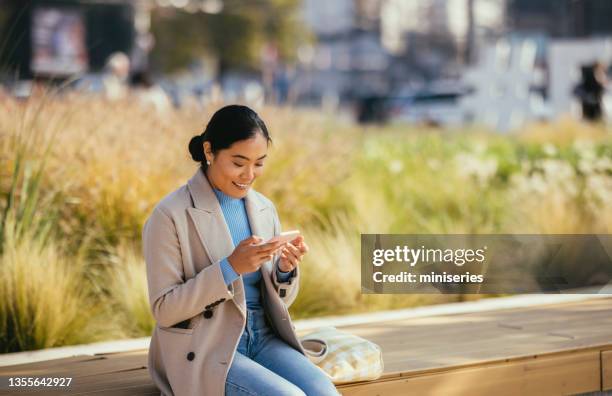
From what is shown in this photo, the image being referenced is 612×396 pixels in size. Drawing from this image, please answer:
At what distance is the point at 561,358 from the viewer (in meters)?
3.78

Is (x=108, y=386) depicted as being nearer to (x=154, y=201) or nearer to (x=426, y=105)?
(x=154, y=201)

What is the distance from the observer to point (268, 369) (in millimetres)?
3115

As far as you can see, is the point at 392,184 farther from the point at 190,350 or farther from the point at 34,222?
the point at 190,350

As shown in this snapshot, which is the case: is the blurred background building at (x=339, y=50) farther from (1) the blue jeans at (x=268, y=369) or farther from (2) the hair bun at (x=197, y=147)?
(1) the blue jeans at (x=268, y=369)

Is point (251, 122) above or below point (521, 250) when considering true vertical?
above

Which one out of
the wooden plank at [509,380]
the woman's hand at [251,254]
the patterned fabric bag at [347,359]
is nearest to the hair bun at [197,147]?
the woman's hand at [251,254]

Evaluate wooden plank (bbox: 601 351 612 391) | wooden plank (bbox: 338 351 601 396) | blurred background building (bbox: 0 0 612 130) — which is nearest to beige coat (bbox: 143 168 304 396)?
wooden plank (bbox: 338 351 601 396)

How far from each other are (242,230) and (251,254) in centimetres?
34

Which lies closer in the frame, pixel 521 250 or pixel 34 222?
pixel 34 222

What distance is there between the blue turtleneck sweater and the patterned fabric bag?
30 cm

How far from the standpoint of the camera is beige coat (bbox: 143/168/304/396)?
9.75 ft

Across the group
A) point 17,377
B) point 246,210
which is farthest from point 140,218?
point 246,210

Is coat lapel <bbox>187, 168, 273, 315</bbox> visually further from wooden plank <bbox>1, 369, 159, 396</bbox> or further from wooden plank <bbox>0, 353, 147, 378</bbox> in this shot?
wooden plank <bbox>0, 353, 147, 378</bbox>

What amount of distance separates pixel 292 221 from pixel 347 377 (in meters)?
3.35
